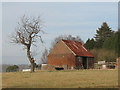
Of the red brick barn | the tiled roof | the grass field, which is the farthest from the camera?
the tiled roof

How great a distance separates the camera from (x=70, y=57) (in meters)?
70.9

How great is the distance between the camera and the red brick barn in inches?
2781

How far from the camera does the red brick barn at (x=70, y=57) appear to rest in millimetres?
70625

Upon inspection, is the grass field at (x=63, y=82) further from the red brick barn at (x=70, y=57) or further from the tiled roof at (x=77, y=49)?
the tiled roof at (x=77, y=49)

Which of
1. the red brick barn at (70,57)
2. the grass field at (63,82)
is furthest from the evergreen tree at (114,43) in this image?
the red brick barn at (70,57)

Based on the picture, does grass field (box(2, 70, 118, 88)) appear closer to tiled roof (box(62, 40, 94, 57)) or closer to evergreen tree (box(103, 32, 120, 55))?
evergreen tree (box(103, 32, 120, 55))

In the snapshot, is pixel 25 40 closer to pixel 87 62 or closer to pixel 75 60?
pixel 75 60

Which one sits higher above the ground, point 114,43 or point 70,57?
point 114,43

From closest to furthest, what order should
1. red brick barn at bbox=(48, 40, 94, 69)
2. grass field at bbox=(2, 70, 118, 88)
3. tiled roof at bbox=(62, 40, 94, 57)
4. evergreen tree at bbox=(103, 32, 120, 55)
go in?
evergreen tree at bbox=(103, 32, 120, 55) → grass field at bbox=(2, 70, 118, 88) → red brick barn at bbox=(48, 40, 94, 69) → tiled roof at bbox=(62, 40, 94, 57)

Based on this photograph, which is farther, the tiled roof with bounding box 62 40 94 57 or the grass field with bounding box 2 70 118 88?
the tiled roof with bounding box 62 40 94 57

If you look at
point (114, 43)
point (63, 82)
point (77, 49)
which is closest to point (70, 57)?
point (77, 49)

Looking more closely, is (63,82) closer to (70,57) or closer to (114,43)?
(114,43)

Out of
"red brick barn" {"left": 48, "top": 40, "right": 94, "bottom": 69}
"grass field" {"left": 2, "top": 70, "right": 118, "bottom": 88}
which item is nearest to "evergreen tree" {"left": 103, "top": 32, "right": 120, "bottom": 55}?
"grass field" {"left": 2, "top": 70, "right": 118, "bottom": 88}

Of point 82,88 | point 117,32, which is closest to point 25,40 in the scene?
point 82,88
